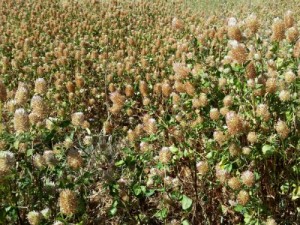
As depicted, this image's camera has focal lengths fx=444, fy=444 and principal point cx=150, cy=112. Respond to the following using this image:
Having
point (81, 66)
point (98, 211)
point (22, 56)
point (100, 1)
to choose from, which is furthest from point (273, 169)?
point (100, 1)

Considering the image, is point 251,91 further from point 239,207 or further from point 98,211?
point 98,211

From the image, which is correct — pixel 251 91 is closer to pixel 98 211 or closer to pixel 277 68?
pixel 277 68

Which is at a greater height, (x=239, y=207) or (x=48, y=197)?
(x=239, y=207)

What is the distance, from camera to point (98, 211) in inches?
123

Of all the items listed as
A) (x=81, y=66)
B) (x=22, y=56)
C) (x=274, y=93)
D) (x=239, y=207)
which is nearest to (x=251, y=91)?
(x=274, y=93)

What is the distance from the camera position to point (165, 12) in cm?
991

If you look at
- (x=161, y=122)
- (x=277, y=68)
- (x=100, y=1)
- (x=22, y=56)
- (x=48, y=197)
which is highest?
(x=277, y=68)

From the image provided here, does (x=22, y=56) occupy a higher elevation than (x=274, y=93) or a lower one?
lower

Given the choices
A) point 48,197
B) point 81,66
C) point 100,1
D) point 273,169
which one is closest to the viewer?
point 48,197

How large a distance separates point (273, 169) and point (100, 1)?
355 inches

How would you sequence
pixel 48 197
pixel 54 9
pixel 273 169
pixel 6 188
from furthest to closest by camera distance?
pixel 54 9
pixel 273 169
pixel 48 197
pixel 6 188

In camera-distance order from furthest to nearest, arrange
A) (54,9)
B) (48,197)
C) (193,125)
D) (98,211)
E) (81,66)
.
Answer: (54,9) → (81,66) → (98,211) → (193,125) → (48,197)

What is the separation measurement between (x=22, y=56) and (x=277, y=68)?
3.94 m

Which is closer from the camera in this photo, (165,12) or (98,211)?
(98,211)
